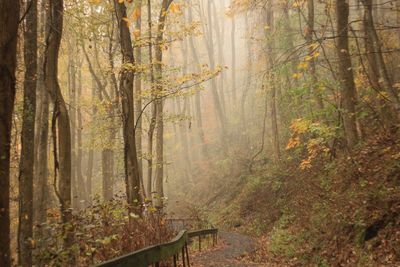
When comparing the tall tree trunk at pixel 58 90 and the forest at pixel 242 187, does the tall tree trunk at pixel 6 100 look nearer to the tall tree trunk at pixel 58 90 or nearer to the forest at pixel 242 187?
the forest at pixel 242 187

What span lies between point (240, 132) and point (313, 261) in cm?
2869

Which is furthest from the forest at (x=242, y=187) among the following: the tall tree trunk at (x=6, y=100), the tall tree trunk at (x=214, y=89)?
the tall tree trunk at (x=214, y=89)

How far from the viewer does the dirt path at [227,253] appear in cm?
1113

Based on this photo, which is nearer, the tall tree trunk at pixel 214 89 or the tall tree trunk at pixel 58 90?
the tall tree trunk at pixel 58 90

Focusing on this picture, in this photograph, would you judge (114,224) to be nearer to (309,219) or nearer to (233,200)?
(309,219)

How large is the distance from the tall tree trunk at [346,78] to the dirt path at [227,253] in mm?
5252

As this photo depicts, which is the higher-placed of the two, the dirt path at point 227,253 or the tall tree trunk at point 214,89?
the tall tree trunk at point 214,89

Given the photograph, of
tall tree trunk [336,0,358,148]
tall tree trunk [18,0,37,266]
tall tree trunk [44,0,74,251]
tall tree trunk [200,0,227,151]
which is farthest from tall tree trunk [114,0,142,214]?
tall tree trunk [200,0,227,151]

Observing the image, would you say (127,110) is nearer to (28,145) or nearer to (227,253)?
(28,145)

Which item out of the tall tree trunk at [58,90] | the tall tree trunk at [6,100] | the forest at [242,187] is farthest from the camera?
the tall tree trunk at [58,90]

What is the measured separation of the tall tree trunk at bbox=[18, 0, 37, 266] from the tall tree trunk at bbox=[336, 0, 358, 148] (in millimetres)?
8944

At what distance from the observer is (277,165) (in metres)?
21.9

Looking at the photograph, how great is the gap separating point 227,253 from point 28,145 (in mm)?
7791

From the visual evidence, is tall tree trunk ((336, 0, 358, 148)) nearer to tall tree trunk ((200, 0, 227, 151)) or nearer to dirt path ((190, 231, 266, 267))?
dirt path ((190, 231, 266, 267))
